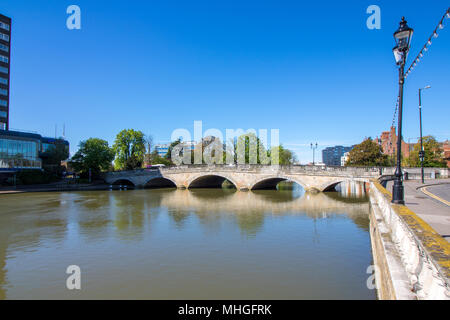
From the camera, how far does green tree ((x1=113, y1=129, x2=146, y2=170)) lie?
54.2 meters

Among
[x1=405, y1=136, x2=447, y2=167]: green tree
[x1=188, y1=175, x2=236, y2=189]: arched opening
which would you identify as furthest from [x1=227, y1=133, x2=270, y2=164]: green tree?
[x1=405, y1=136, x2=447, y2=167]: green tree

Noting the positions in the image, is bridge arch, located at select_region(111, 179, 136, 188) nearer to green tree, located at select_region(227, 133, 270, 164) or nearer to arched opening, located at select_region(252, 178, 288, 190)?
green tree, located at select_region(227, 133, 270, 164)

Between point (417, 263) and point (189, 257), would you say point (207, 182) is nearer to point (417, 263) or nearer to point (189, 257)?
point (189, 257)

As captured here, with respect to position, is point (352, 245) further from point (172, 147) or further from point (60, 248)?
point (172, 147)

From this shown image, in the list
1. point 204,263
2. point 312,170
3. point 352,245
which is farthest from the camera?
point 312,170

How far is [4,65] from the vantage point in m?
47.9

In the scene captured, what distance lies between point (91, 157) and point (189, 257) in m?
44.4

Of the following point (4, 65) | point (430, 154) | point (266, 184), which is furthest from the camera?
point (4, 65)

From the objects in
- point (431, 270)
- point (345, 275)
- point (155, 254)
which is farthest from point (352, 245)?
point (431, 270)

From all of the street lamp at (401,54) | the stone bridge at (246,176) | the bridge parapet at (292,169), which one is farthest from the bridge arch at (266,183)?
the street lamp at (401,54)

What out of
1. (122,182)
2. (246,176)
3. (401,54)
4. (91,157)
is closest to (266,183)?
(246,176)

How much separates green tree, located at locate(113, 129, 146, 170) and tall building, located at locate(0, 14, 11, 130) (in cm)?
1956
